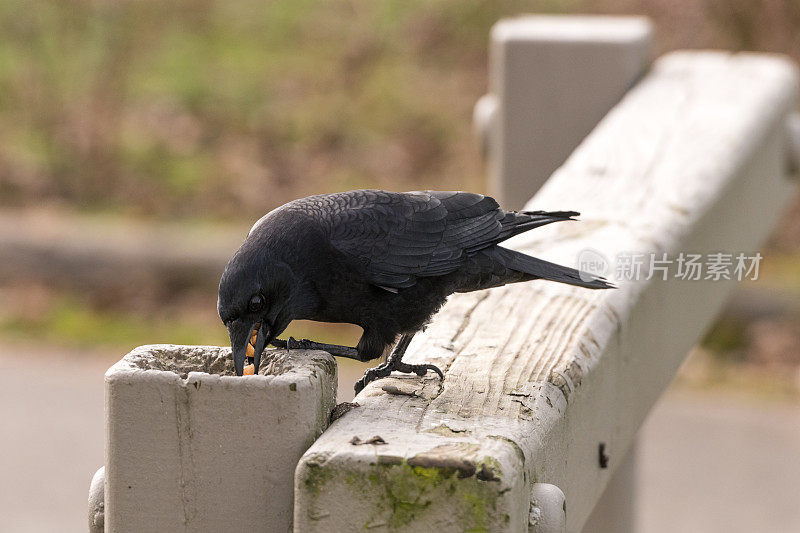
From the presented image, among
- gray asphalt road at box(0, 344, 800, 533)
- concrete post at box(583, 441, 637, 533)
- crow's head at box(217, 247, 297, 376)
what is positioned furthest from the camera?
gray asphalt road at box(0, 344, 800, 533)

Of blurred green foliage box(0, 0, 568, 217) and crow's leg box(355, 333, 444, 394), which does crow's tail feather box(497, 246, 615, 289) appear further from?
blurred green foliage box(0, 0, 568, 217)

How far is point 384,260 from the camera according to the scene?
1910 millimetres

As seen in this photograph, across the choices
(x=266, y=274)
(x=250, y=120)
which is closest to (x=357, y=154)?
(x=250, y=120)

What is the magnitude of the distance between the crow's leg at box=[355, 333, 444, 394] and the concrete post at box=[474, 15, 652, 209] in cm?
146

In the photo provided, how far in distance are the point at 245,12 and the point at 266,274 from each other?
797 centimetres

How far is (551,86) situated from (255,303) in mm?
1826

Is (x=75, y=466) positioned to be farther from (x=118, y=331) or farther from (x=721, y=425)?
(x=721, y=425)

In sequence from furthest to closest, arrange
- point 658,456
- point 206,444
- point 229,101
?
point 229,101 < point 658,456 < point 206,444

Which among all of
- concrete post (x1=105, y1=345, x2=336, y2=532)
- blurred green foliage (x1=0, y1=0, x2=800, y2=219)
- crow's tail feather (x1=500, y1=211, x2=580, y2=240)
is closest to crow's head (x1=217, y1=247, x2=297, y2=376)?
concrete post (x1=105, y1=345, x2=336, y2=532)

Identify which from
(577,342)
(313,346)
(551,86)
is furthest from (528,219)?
(551,86)

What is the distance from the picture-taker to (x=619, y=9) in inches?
277

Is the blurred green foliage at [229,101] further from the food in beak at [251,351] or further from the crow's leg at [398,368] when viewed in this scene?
the food in beak at [251,351]

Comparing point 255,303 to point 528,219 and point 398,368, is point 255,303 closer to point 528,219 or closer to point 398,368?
point 398,368

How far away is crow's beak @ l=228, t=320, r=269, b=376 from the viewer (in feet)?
4.99
